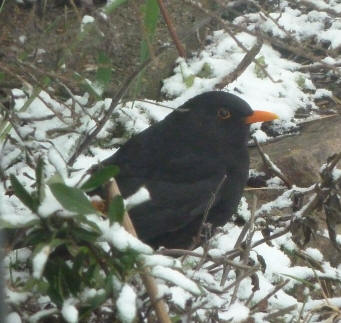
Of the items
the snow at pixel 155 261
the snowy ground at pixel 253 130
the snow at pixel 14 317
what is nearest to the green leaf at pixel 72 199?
the snowy ground at pixel 253 130

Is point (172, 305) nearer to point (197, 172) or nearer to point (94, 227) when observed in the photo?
point (94, 227)

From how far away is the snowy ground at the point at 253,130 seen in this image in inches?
84.9

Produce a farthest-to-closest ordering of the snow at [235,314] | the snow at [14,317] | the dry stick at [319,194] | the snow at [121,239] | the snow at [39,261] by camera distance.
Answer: the dry stick at [319,194] → the snow at [235,314] → the snow at [14,317] → the snow at [121,239] → the snow at [39,261]

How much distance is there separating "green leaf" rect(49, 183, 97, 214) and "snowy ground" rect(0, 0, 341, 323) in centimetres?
5

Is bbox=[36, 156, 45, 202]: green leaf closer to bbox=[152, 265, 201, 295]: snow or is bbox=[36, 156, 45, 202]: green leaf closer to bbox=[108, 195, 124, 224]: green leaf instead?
bbox=[108, 195, 124, 224]: green leaf

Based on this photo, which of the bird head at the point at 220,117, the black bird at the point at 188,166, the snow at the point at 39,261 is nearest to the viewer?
the snow at the point at 39,261

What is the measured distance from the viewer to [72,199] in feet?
6.81

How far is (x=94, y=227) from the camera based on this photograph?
2.12 metres

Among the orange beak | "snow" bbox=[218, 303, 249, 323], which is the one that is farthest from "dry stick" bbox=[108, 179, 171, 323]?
the orange beak

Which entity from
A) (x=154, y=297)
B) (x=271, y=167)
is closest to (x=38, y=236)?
(x=154, y=297)

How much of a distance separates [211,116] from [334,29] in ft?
5.92

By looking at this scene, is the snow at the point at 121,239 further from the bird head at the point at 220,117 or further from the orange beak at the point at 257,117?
the orange beak at the point at 257,117

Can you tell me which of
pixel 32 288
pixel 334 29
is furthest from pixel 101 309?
pixel 334 29

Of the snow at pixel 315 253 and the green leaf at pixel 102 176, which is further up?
the green leaf at pixel 102 176
